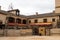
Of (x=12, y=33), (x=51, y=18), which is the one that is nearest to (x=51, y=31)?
(x=12, y=33)

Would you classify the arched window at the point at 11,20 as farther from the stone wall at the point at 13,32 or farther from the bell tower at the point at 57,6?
the bell tower at the point at 57,6

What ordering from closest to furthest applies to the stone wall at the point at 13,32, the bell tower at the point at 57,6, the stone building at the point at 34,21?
the stone wall at the point at 13,32 < the stone building at the point at 34,21 < the bell tower at the point at 57,6

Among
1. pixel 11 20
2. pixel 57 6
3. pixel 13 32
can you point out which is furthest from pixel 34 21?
pixel 13 32

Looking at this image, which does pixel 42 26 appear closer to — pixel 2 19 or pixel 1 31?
pixel 2 19

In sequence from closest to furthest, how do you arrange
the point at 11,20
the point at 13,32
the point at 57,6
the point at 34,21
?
the point at 13,32 → the point at 57,6 → the point at 11,20 → the point at 34,21

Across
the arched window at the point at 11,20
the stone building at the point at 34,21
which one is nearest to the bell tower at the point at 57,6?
the stone building at the point at 34,21

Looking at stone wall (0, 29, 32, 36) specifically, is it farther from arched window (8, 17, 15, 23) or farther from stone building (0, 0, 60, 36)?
arched window (8, 17, 15, 23)

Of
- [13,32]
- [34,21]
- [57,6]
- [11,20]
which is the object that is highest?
[57,6]

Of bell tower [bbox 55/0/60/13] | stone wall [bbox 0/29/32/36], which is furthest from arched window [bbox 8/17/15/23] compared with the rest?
bell tower [bbox 55/0/60/13]

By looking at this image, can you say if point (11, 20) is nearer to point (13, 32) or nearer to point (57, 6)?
point (57, 6)

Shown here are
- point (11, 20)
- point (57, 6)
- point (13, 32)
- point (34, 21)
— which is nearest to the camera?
point (13, 32)

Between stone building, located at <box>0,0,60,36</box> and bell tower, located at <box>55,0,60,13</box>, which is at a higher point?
bell tower, located at <box>55,0,60,13</box>

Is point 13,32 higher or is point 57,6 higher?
point 57,6

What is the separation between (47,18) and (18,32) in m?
16.1
